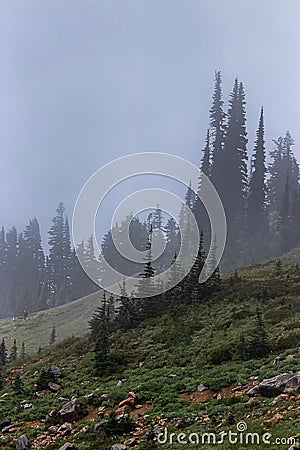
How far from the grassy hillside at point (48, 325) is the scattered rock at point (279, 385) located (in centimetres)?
4316

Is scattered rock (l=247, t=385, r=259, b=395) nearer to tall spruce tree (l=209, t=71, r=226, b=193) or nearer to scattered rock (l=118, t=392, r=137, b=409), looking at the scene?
scattered rock (l=118, t=392, r=137, b=409)

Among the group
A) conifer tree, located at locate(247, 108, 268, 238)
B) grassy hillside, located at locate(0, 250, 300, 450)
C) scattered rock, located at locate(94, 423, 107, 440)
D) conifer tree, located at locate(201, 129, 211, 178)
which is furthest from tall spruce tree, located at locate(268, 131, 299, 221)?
scattered rock, located at locate(94, 423, 107, 440)

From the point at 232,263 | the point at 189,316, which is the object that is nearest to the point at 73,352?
the point at 189,316

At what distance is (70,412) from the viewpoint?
1639cm

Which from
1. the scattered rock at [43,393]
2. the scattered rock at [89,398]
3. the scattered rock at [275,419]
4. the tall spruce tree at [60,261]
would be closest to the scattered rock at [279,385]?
the scattered rock at [275,419]

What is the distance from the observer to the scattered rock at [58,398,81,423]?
53.5 feet

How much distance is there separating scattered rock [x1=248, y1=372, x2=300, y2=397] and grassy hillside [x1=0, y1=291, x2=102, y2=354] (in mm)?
43159

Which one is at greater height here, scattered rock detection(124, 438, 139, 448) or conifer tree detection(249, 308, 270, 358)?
conifer tree detection(249, 308, 270, 358)

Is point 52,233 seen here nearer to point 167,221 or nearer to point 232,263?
point 167,221

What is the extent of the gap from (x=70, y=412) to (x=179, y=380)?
4.53 meters

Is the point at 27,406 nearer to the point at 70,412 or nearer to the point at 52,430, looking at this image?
the point at 70,412

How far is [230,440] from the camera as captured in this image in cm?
1103

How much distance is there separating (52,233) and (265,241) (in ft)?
205

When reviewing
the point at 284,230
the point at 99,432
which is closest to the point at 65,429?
the point at 99,432
